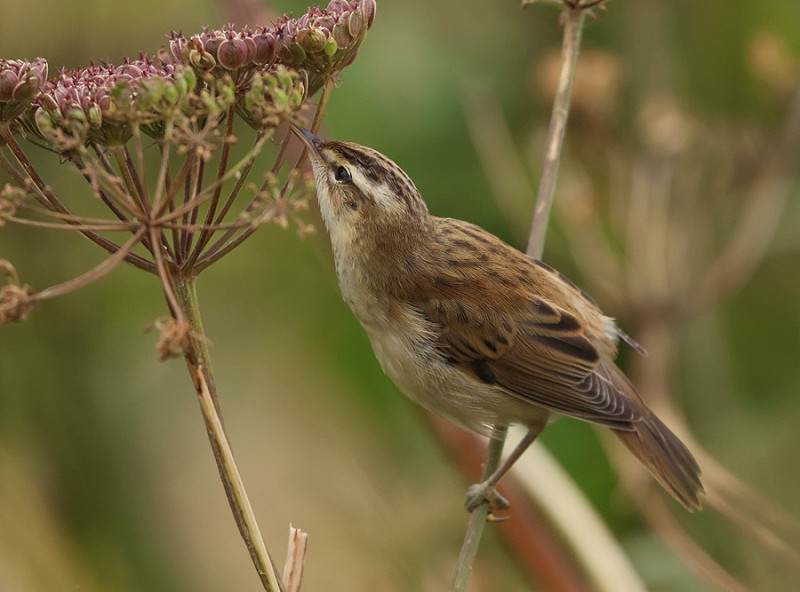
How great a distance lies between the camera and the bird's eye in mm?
4070

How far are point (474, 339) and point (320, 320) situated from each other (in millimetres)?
1729

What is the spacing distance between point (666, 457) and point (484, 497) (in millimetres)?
822

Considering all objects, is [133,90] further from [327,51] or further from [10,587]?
[10,587]

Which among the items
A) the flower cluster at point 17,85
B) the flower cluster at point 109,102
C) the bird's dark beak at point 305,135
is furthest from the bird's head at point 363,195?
the flower cluster at point 17,85

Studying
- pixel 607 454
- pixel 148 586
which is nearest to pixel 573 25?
pixel 607 454

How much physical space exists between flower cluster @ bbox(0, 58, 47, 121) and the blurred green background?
2.07 metres

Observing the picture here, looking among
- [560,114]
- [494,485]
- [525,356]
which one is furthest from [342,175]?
[494,485]

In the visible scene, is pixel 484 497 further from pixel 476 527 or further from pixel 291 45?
pixel 291 45

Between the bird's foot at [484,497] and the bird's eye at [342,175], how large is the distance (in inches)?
50.9

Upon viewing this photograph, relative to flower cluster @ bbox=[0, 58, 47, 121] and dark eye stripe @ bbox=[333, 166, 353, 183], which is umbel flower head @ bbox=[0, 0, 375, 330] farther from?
dark eye stripe @ bbox=[333, 166, 353, 183]

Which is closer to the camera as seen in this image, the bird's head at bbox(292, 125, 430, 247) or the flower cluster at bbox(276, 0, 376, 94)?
the flower cluster at bbox(276, 0, 376, 94)

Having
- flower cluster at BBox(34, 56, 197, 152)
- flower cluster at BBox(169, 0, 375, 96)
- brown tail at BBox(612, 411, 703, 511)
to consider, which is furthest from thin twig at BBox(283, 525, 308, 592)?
brown tail at BBox(612, 411, 703, 511)

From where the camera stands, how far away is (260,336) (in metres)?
6.02

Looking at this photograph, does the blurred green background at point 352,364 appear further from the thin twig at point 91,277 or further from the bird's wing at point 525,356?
the thin twig at point 91,277
